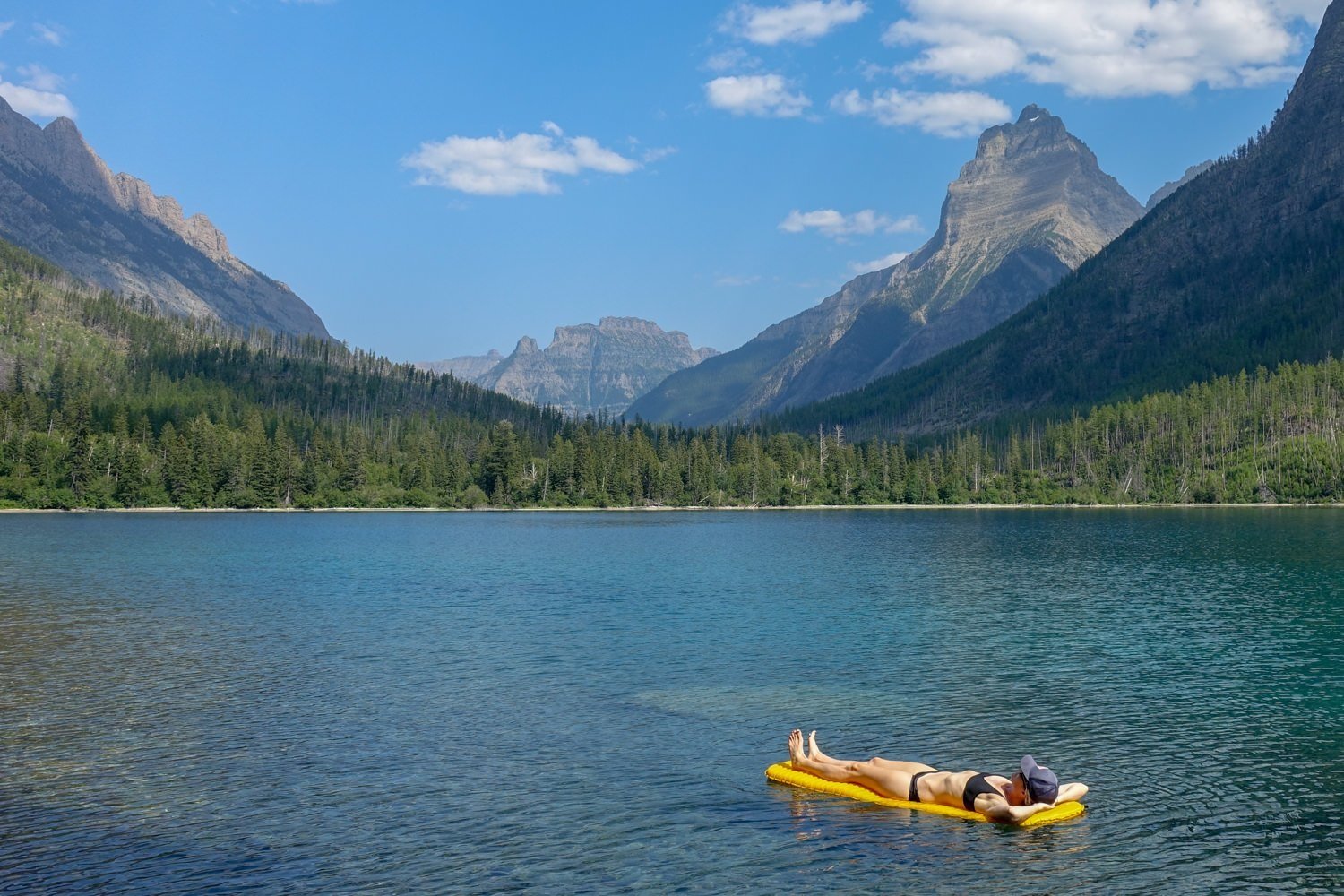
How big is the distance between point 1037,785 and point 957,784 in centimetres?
237

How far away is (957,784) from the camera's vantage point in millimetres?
32938

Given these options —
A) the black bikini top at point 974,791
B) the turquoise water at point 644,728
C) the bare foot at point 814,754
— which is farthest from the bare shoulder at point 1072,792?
the bare foot at point 814,754

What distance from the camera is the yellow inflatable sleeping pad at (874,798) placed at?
32.0 m

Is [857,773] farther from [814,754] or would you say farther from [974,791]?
[974,791]

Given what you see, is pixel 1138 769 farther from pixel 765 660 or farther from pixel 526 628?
pixel 526 628

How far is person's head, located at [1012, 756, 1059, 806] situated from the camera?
31953 millimetres

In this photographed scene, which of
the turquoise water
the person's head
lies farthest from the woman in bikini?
the turquoise water

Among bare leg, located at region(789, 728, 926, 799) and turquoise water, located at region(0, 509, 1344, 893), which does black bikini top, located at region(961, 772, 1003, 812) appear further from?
bare leg, located at region(789, 728, 926, 799)

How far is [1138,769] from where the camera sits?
3684cm

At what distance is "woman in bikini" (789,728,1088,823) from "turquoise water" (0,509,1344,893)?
817mm

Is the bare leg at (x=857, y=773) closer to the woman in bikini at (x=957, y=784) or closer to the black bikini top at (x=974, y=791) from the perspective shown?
the woman in bikini at (x=957, y=784)

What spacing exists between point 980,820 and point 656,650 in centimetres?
2991

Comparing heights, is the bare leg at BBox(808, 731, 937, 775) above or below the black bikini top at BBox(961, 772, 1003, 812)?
above

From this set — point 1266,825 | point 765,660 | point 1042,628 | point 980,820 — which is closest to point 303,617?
point 765,660
